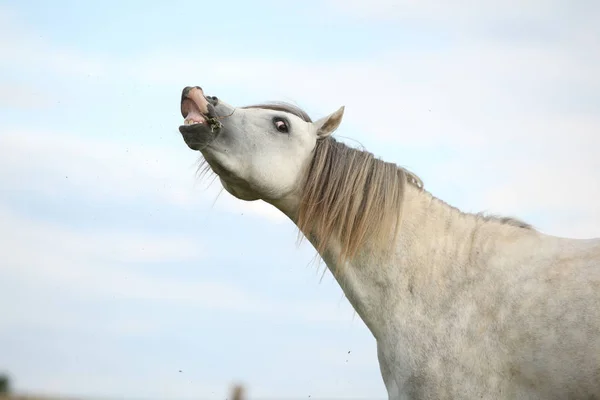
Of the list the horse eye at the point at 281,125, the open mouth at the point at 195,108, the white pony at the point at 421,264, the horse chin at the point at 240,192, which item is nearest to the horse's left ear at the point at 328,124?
the white pony at the point at 421,264

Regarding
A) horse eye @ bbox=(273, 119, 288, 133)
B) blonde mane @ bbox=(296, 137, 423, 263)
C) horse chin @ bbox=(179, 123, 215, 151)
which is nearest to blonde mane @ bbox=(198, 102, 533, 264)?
blonde mane @ bbox=(296, 137, 423, 263)

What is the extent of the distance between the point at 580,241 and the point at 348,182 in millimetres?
1893

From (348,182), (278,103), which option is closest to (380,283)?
(348,182)

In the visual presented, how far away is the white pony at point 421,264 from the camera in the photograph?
577 cm

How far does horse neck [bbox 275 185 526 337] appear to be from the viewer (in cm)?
614

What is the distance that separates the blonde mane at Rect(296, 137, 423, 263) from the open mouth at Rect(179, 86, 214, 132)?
0.98m

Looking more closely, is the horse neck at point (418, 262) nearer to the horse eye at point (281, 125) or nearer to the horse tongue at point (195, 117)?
the horse eye at point (281, 125)

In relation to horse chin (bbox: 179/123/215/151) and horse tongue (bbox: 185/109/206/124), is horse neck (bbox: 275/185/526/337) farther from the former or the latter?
horse tongue (bbox: 185/109/206/124)

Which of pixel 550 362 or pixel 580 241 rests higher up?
pixel 580 241

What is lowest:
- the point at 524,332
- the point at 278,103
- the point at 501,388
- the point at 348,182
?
the point at 501,388

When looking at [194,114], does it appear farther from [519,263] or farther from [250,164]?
[519,263]

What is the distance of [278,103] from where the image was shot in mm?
7094

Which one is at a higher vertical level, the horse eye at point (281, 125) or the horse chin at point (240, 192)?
the horse eye at point (281, 125)

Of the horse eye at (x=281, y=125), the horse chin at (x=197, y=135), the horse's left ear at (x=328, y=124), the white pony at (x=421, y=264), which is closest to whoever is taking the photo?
the white pony at (x=421, y=264)
